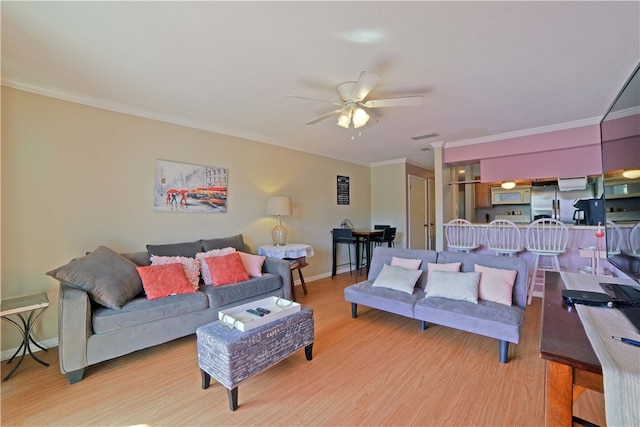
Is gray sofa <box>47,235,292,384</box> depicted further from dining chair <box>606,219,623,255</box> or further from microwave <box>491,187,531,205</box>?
microwave <box>491,187,531,205</box>

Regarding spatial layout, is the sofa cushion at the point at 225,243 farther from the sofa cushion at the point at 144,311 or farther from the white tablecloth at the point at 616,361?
the white tablecloth at the point at 616,361

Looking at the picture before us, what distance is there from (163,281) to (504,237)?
4357 millimetres

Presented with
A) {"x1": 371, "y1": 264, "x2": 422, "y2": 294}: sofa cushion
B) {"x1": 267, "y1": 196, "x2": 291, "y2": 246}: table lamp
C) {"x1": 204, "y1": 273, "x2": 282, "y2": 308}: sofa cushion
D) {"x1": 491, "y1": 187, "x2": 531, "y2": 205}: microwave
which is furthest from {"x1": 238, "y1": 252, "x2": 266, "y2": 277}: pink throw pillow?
{"x1": 491, "y1": 187, "x2": 531, "y2": 205}: microwave

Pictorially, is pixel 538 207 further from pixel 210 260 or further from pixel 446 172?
pixel 210 260

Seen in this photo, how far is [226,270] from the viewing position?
2.98 meters

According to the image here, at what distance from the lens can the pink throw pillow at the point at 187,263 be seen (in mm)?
2774

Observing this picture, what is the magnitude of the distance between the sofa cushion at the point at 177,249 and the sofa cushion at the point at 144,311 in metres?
0.58

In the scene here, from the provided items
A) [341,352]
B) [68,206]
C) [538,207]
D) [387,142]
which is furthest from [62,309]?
[538,207]

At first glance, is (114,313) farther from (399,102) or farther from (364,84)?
(399,102)

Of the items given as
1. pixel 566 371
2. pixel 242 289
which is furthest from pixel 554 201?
pixel 242 289

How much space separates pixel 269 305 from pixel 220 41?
2.03 meters

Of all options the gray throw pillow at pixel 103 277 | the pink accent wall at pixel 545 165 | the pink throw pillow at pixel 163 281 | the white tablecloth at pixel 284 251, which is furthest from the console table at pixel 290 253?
the pink accent wall at pixel 545 165

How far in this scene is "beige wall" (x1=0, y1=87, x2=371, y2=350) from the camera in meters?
2.39

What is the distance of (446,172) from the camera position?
15.9 feet
